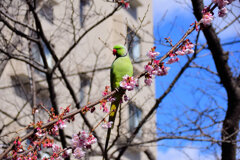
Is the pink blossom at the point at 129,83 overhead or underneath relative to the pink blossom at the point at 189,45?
underneath

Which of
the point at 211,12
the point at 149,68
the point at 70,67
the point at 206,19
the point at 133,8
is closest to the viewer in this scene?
the point at 149,68

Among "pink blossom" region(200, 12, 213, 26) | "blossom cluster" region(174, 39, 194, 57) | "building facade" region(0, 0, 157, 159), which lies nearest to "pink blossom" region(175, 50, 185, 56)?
"blossom cluster" region(174, 39, 194, 57)

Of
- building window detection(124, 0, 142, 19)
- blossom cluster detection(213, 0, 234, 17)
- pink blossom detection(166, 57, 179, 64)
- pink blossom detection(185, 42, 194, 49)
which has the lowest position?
pink blossom detection(166, 57, 179, 64)

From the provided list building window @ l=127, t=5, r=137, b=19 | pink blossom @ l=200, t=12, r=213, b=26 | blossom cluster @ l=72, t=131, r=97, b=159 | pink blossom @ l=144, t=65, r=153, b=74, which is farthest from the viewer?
building window @ l=127, t=5, r=137, b=19

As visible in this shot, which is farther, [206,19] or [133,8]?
[133,8]

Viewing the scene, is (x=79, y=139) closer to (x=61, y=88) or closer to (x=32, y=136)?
(x=32, y=136)

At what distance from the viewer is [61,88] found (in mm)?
10594

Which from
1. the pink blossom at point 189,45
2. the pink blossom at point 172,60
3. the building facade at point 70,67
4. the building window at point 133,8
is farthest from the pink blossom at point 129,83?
the building window at point 133,8

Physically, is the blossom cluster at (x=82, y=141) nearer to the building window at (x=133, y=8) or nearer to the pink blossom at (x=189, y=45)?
the pink blossom at (x=189, y=45)

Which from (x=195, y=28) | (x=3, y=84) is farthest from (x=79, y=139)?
(x=3, y=84)

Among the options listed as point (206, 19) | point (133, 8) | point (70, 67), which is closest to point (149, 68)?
point (206, 19)

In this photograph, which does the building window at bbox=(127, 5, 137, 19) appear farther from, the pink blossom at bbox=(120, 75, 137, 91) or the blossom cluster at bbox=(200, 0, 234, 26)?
the pink blossom at bbox=(120, 75, 137, 91)

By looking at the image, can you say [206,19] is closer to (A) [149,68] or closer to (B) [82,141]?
(A) [149,68]

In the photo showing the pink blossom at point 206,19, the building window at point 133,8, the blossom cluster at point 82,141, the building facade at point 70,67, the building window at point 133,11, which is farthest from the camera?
the building window at point 133,11
